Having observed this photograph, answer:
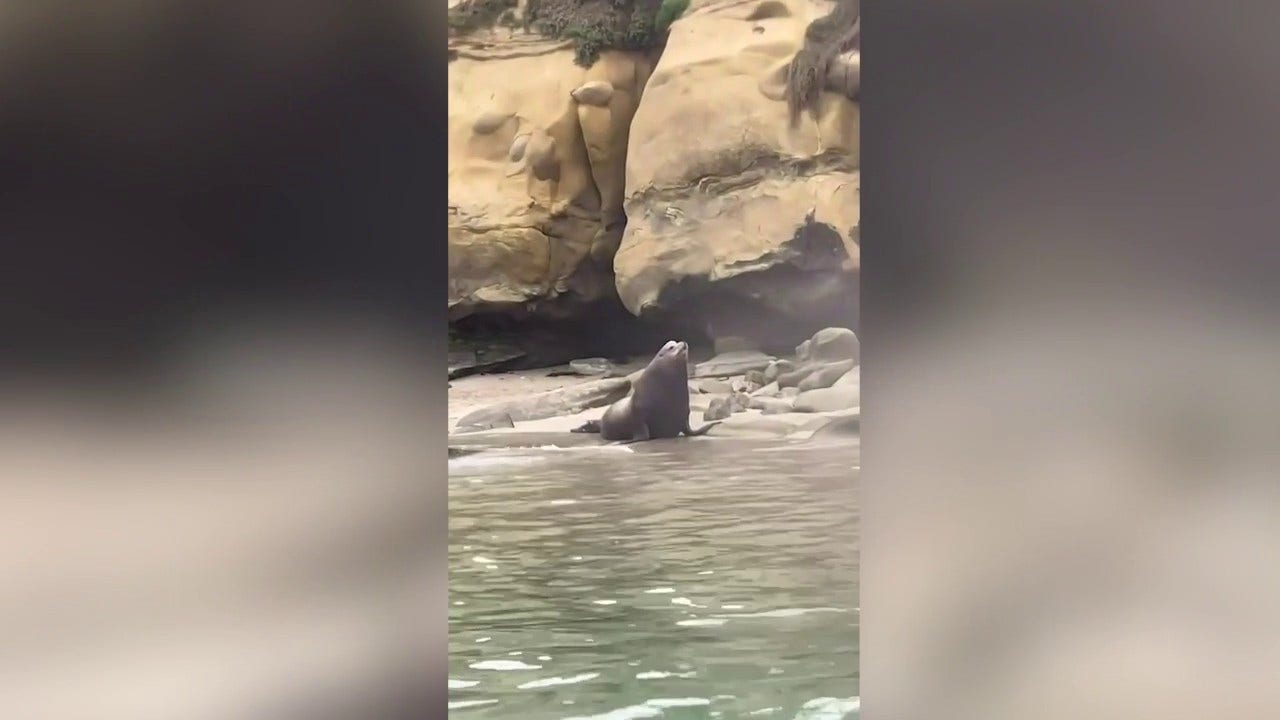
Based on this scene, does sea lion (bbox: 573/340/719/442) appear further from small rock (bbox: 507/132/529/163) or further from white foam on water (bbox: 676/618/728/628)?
small rock (bbox: 507/132/529/163)

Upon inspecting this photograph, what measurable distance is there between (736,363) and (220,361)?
1.09 metres

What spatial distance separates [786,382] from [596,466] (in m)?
0.47


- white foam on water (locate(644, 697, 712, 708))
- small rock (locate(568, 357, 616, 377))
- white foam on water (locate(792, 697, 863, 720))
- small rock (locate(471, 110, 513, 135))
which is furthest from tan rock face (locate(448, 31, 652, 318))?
white foam on water (locate(792, 697, 863, 720))

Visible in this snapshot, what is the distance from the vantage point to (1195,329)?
2297mm

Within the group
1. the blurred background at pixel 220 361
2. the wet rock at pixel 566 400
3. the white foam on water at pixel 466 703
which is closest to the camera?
the blurred background at pixel 220 361

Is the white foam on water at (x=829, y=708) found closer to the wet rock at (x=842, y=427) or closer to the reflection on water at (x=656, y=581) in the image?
the reflection on water at (x=656, y=581)

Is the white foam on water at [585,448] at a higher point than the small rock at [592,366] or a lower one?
lower

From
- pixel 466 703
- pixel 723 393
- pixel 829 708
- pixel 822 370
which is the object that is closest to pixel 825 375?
pixel 822 370

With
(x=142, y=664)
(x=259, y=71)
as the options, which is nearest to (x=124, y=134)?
(x=259, y=71)

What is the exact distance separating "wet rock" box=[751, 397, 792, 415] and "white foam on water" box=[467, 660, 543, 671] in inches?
29.4

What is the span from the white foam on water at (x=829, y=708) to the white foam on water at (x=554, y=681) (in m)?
A: 0.46

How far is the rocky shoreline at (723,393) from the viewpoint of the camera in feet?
7.51

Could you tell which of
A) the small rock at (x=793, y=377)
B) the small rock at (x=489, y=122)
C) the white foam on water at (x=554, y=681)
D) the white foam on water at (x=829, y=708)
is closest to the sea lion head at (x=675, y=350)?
the small rock at (x=793, y=377)

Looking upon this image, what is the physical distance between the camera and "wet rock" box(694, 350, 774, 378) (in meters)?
2.35
